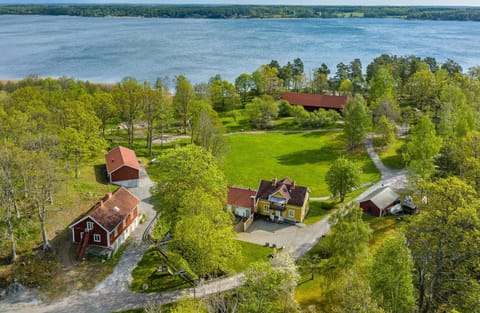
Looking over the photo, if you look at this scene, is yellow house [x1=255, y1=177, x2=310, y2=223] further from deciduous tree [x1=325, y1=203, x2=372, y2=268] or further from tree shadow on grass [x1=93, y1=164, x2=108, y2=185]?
tree shadow on grass [x1=93, y1=164, x2=108, y2=185]

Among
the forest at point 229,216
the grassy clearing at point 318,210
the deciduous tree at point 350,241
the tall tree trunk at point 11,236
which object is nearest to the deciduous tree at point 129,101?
the forest at point 229,216

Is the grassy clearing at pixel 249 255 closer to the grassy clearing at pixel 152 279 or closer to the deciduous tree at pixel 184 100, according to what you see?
the grassy clearing at pixel 152 279

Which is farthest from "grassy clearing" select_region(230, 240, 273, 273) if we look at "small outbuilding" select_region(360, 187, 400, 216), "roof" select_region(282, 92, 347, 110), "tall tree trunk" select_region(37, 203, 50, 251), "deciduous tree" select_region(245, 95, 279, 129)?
"roof" select_region(282, 92, 347, 110)

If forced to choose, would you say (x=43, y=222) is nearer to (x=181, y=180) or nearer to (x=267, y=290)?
(x=181, y=180)

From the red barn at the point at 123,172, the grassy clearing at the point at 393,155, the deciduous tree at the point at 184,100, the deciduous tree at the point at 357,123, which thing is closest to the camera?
the red barn at the point at 123,172

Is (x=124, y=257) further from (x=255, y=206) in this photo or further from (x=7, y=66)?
(x=7, y=66)

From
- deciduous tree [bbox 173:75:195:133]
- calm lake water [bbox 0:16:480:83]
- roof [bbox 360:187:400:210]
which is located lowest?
roof [bbox 360:187:400:210]
